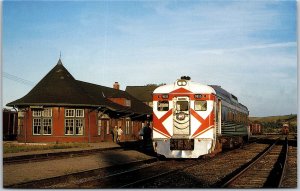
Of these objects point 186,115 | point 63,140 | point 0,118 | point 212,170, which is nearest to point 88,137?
point 63,140

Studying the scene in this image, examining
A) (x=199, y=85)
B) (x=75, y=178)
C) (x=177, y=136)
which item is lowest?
(x=75, y=178)

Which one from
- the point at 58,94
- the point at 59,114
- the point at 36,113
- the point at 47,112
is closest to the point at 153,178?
the point at 59,114

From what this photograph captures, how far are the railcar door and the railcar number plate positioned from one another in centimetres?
31

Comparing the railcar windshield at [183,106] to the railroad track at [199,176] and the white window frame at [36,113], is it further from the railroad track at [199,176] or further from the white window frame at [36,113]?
the white window frame at [36,113]

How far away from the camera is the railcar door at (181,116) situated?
17.4 metres

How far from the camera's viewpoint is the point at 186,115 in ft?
57.5

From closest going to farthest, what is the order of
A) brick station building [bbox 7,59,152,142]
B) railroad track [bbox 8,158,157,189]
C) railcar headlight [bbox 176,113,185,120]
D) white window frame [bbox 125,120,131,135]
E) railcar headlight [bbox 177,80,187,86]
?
railroad track [bbox 8,158,157,189] < railcar headlight [bbox 176,113,185,120] < railcar headlight [bbox 177,80,187,86] < brick station building [bbox 7,59,152,142] < white window frame [bbox 125,120,131,135]

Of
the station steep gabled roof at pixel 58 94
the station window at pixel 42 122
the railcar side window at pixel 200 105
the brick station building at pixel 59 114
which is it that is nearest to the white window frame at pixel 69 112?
the brick station building at pixel 59 114

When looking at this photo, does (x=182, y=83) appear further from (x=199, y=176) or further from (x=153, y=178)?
(x=153, y=178)

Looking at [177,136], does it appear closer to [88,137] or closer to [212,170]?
[212,170]

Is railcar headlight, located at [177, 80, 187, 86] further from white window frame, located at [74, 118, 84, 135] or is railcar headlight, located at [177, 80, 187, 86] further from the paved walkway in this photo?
white window frame, located at [74, 118, 84, 135]

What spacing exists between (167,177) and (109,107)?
22.2 meters

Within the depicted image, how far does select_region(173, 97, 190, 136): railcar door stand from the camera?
1736cm

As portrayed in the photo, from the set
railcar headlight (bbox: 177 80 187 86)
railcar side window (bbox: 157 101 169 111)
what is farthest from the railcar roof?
railcar side window (bbox: 157 101 169 111)
